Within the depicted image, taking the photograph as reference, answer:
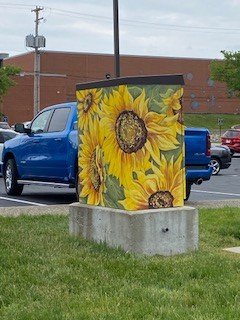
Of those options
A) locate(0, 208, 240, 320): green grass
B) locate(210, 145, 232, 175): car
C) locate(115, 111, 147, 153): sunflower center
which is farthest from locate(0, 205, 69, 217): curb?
locate(210, 145, 232, 175): car

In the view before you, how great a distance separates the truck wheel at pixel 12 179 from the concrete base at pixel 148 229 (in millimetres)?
7550

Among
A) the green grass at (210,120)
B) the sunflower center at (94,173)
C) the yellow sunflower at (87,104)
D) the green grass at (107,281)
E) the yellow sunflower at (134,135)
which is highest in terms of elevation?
the green grass at (210,120)

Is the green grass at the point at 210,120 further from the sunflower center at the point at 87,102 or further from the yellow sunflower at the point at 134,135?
the yellow sunflower at the point at 134,135

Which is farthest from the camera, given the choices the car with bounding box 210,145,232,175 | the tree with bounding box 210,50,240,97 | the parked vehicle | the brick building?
the brick building

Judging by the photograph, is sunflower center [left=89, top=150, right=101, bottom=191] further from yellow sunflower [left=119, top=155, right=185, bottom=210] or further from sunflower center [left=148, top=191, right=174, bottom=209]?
sunflower center [left=148, top=191, right=174, bottom=209]

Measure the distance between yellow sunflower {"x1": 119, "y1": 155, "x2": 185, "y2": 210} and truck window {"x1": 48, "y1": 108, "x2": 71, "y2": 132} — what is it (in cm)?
617

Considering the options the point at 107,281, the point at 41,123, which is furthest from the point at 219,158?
the point at 107,281

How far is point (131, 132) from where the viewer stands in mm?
7520

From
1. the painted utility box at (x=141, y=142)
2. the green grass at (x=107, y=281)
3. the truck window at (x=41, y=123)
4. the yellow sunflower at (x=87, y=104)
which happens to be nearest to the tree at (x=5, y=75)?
the truck window at (x=41, y=123)

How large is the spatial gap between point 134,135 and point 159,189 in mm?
659

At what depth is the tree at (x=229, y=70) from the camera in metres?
69.6

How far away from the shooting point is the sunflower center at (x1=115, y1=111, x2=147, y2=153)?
295 inches

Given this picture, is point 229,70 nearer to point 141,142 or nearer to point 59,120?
point 59,120

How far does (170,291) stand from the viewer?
5.75m
